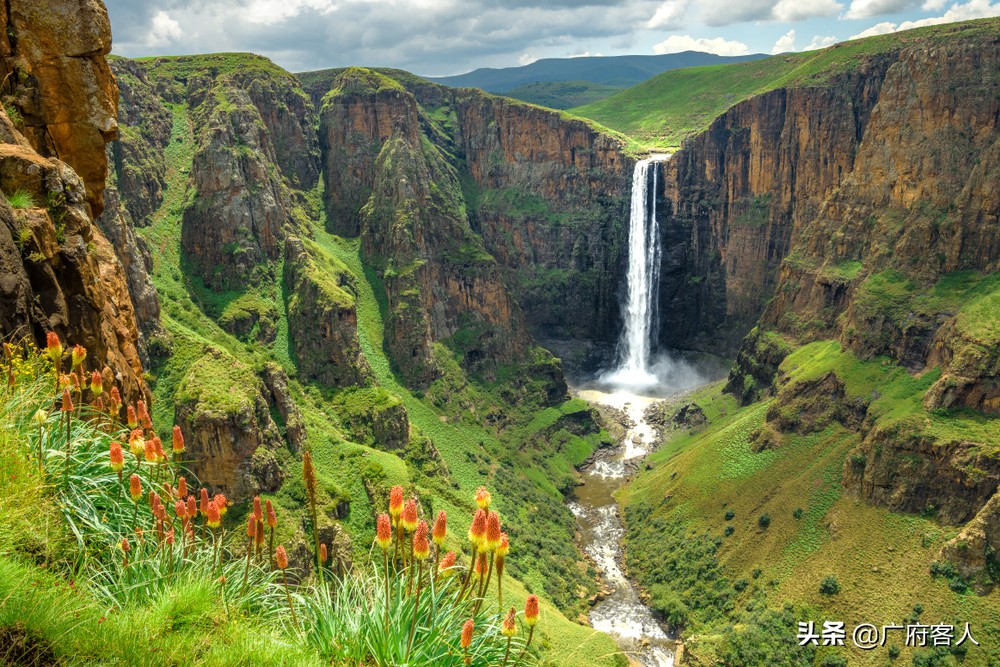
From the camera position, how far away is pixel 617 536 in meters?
83.1

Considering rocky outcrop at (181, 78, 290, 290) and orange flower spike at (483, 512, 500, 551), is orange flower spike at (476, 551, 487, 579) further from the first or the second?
rocky outcrop at (181, 78, 290, 290)

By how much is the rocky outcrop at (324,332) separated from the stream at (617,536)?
111 feet

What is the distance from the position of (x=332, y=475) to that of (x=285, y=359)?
2480 centimetres

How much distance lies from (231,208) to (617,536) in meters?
63.4

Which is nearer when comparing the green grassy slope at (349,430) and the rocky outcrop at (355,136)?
the green grassy slope at (349,430)

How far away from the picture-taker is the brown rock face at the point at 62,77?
17.9 m

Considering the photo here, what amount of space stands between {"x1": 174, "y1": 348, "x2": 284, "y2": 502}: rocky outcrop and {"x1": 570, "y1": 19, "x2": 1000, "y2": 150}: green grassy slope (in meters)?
85.2

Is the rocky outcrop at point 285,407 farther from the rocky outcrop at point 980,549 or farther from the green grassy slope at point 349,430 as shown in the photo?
the rocky outcrop at point 980,549

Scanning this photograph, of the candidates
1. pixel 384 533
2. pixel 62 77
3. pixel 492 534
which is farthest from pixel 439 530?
pixel 62 77

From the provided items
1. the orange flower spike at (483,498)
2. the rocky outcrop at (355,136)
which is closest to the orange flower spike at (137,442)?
the orange flower spike at (483,498)

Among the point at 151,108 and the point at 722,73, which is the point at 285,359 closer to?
the point at 151,108

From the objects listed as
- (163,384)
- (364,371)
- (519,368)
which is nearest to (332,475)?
(163,384)

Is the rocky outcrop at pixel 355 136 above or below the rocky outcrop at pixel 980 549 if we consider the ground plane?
above

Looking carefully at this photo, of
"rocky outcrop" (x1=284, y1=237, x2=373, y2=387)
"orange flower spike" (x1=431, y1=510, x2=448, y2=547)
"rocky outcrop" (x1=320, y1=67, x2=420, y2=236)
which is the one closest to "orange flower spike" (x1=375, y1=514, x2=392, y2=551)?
"orange flower spike" (x1=431, y1=510, x2=448, y2=547)
